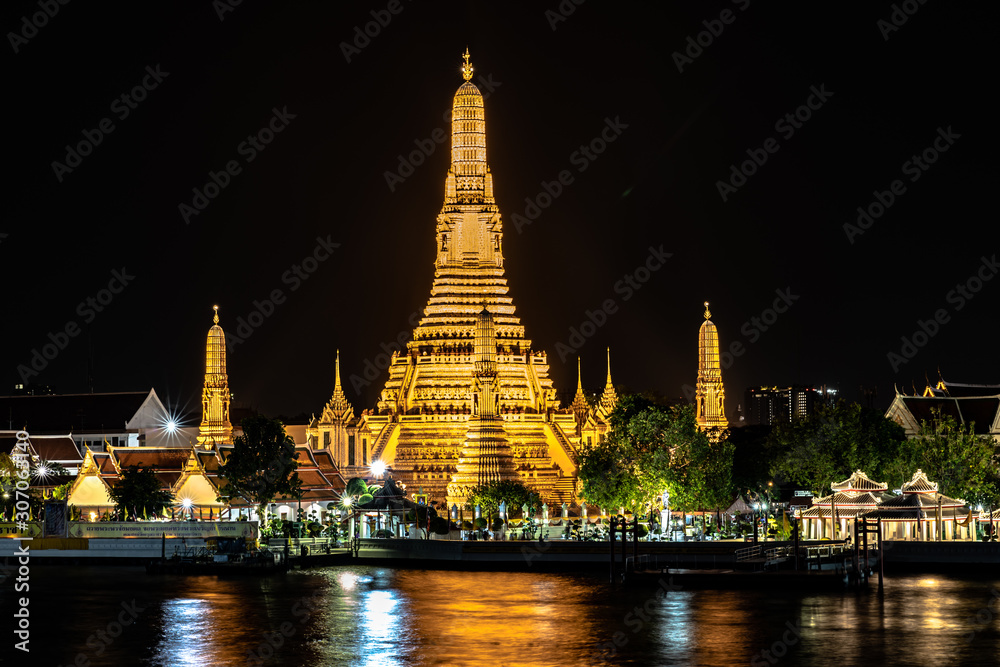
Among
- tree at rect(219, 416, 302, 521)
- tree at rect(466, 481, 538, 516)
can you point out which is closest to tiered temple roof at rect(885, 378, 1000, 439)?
tree at rect(466, 481, 538, 516)

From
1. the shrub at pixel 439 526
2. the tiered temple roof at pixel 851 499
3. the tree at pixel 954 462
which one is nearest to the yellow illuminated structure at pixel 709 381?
the tree at pixel 954 462

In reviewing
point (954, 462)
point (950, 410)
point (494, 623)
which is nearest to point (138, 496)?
point (494, 623)

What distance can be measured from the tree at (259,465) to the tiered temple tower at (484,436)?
9440mm

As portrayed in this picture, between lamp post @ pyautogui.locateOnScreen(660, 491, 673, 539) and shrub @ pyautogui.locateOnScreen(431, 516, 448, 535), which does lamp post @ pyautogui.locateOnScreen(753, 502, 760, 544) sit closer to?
lamp post @ pyautogui.locateOnScreen(660, 491, 673, 539)

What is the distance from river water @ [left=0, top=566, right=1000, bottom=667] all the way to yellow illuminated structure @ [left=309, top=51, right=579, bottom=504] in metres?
29.1

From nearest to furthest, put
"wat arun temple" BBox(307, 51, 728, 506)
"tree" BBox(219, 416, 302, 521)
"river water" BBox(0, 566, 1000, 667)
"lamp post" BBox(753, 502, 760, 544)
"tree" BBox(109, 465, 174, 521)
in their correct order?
"river water" BBox(0, 566, 1000, 667)
"lamp post" BBox(753, 502, 760, 544)
"tree" BBox(219, 416, 302, 521)
"tree" BBox(109, 465, 174, 521)
"wat arun temple" BBox(307, 51, 728, 506)

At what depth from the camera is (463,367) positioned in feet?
364

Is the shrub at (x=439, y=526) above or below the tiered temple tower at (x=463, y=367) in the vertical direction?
below

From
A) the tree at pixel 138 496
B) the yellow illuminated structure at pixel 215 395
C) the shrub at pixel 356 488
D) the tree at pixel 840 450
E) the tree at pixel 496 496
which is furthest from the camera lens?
the yellow illuminated structure at pixel 215 395

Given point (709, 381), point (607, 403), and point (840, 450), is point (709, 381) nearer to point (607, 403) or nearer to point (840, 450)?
point (607, 403)

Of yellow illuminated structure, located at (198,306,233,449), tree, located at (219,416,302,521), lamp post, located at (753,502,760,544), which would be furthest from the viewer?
yellow illuminated structure, located at (198,306,233,449)

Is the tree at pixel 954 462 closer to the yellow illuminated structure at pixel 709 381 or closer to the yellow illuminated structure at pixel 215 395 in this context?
the yellow illuminated structure at pixel 709 381

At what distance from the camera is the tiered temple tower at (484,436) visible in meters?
100

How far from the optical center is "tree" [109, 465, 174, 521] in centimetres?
9681
